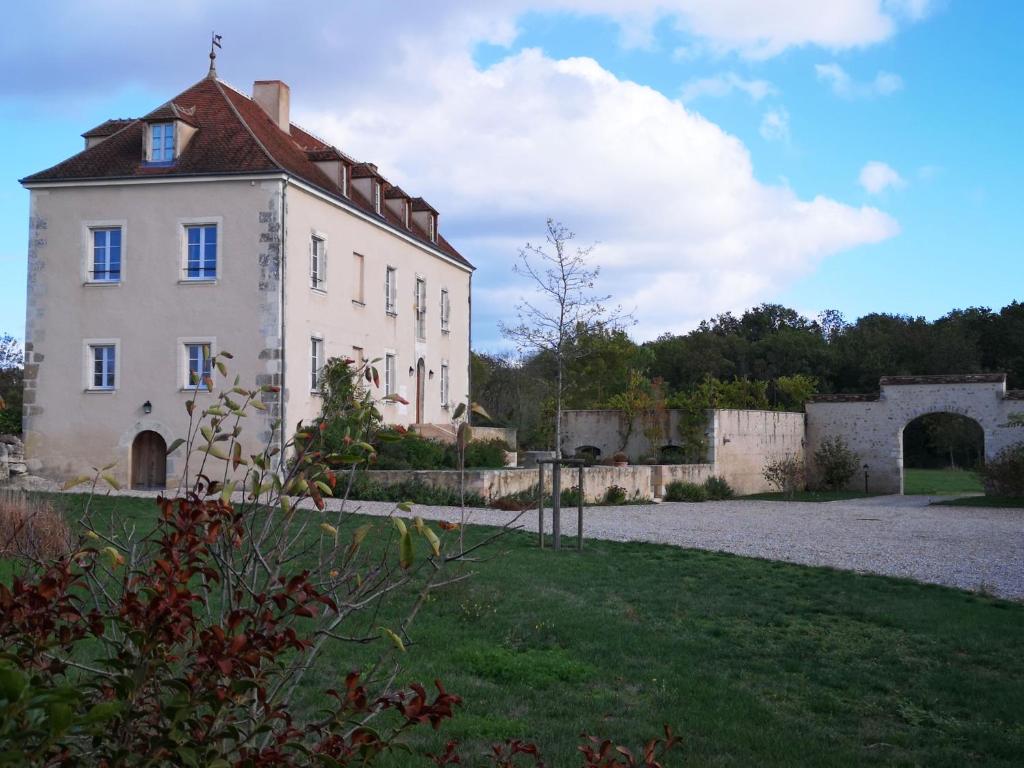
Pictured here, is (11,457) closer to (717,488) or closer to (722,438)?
(717,488)

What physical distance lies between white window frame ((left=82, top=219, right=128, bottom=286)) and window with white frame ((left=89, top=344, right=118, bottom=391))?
1410mm

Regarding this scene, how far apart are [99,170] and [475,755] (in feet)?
68.7

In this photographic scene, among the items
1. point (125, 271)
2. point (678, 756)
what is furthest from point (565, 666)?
point (125, 271)

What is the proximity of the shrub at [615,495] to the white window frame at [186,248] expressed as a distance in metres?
9.65

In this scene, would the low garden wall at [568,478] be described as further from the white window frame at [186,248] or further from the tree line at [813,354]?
the tree line at [813,354]

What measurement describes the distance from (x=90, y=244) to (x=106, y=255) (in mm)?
437

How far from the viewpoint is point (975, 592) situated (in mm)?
10023

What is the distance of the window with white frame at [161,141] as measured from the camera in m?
22.3

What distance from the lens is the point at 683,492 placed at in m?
24.6

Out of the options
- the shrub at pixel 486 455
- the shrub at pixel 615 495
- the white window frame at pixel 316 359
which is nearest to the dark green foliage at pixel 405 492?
the shrub at pixel 486 455

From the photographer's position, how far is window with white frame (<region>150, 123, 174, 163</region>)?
22.3 m

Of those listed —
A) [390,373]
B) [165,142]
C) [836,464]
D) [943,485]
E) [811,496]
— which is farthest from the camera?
[943,485]

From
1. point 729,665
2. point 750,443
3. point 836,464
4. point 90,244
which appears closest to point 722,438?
point 750,443

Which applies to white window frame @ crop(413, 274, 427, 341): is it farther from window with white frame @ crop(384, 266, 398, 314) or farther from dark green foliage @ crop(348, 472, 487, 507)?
dark green foliage @ crop(348, 472, 487, 507)
